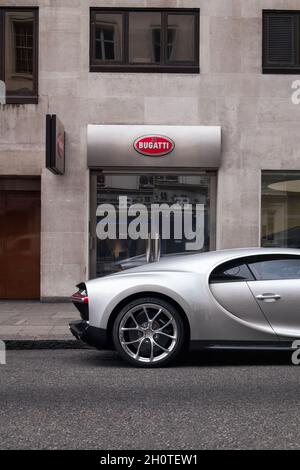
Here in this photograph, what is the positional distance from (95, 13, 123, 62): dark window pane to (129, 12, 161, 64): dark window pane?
0.23 metres

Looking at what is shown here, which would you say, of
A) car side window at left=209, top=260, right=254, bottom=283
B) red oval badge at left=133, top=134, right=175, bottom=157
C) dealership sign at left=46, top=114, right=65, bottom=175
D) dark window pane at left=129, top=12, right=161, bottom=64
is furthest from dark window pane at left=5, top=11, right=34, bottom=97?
car side window at left=209, top=260, right=254, bottom=283

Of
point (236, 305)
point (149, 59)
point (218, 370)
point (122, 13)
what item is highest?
point (122, 13)

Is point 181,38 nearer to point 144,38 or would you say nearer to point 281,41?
point 144,38

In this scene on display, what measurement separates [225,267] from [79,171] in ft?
23.4

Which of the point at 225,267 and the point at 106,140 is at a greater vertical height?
the point at 106,140

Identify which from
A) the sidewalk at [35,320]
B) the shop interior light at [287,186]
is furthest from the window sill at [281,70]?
the sidewalk at [35,320]

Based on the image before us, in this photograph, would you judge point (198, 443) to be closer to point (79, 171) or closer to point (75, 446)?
point (75, 446)

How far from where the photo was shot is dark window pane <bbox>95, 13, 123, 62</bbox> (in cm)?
1436

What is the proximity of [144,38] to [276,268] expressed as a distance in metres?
8.17

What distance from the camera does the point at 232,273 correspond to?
7645 millimetres

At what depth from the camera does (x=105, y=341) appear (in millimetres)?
7449

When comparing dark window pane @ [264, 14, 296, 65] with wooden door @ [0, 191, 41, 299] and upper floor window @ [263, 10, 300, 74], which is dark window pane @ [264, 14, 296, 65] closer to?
upper floor window @ [263, 10, 300, 74]

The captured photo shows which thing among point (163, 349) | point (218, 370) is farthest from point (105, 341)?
point (218, 370)

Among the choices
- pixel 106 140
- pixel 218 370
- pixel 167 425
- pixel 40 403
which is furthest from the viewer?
pixel 106 140
